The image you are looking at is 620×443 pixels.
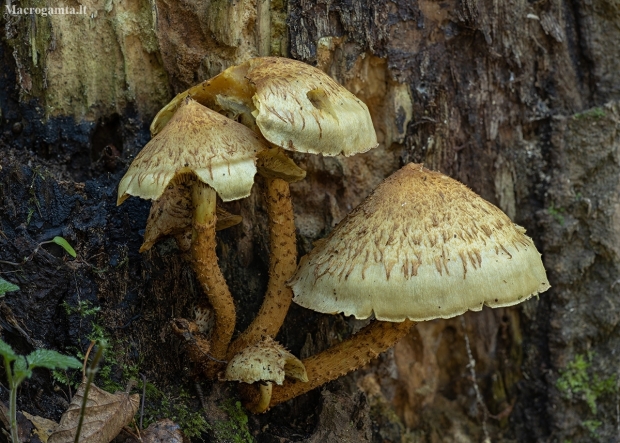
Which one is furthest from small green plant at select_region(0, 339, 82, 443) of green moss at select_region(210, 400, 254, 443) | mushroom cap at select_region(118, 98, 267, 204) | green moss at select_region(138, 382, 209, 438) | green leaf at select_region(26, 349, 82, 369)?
green moss at select_region(210, 400, 254, 443)

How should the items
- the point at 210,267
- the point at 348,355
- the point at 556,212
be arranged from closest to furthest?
1. the point at 210,267
2. the point at 348,355
3. the point at 556,212

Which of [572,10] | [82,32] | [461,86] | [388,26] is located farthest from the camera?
[572,10]

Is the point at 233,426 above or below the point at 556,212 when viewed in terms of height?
below

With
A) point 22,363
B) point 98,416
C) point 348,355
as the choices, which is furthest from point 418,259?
point 22,363

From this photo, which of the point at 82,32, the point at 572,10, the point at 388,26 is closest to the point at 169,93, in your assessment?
the point at 82,32

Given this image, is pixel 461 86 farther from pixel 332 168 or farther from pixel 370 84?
pixel 332 168

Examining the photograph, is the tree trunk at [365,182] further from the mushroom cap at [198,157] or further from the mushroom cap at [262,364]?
the mushroom cap at [198,157]

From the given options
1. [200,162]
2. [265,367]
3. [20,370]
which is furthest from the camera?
[265,367]

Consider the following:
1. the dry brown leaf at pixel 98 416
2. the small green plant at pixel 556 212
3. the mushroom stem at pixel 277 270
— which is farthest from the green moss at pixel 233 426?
the small green plant at pixel 556 212

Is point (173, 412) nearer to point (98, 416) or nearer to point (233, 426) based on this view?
point (233, 426)
